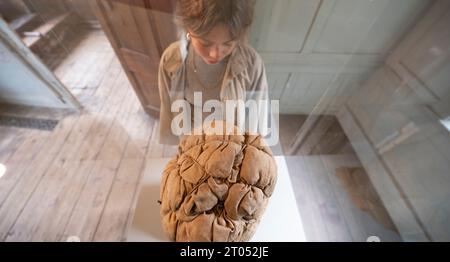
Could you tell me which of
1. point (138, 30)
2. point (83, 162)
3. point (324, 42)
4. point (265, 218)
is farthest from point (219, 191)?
point (83, 162)

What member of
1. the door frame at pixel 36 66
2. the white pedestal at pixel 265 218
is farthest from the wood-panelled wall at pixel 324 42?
the door frame at pixel 36 66

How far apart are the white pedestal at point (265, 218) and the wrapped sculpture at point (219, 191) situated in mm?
176

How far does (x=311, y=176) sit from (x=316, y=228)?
0.24 m

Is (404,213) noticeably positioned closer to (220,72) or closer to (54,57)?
(220,72)

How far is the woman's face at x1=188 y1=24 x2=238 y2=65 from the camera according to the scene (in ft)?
1.47

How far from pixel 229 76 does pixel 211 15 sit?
0.20m

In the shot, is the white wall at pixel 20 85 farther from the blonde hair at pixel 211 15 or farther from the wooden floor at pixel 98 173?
the blonde hair at pixel 211 15

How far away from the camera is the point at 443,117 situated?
553mm

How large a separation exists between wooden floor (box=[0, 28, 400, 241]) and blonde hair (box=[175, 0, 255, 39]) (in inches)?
11.7

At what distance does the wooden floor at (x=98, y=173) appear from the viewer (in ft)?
2.10

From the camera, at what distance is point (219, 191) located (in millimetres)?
391

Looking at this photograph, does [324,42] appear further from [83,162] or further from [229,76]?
[83,162]

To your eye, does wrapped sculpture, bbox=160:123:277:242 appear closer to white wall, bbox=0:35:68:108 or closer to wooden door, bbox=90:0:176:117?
wooden door, bbox=90:0:176:117

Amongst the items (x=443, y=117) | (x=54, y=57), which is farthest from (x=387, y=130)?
(x=54, y=57)
